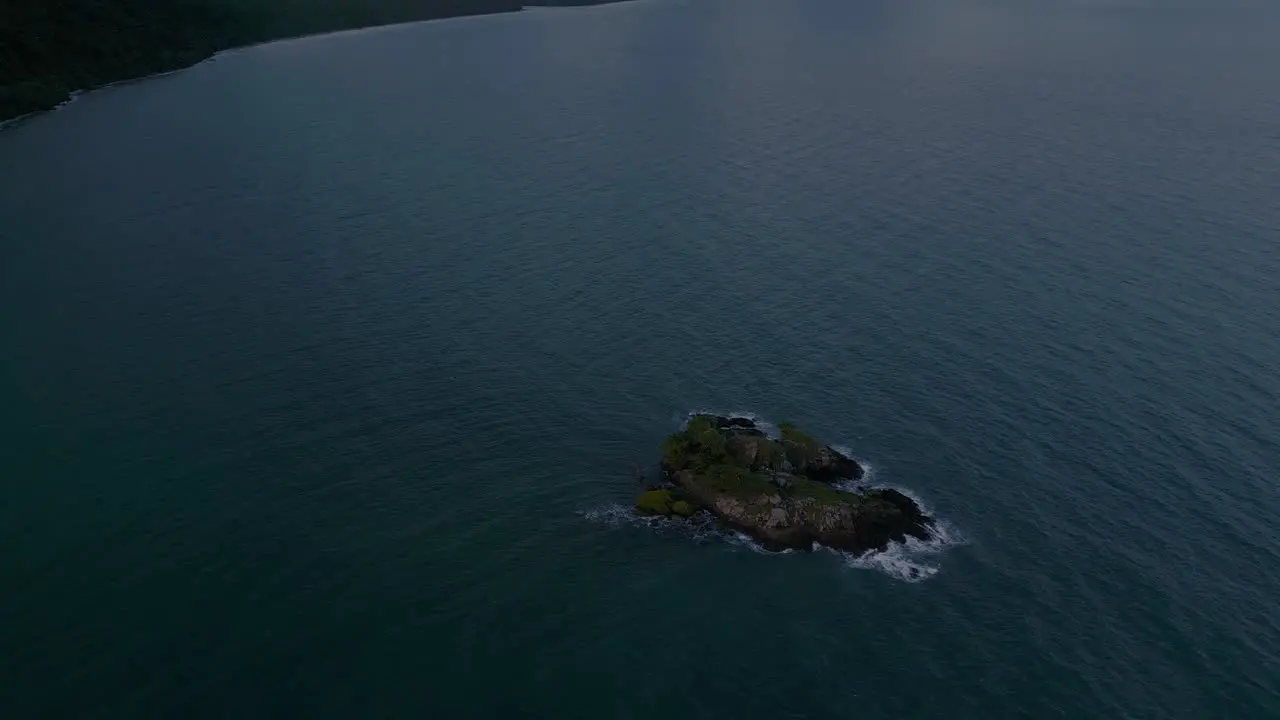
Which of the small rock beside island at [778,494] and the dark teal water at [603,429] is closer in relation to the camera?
the dark teal water at [603,429]

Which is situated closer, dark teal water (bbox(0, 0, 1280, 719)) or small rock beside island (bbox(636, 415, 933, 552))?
dark teal water (bbox(0, 0, 1280, 719))

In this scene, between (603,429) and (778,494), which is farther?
(603,429)

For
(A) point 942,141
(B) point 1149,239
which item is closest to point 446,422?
(B) point 1149,239

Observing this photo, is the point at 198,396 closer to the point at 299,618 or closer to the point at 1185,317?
the point at 299,618

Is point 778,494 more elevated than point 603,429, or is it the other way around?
point 778,494
